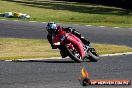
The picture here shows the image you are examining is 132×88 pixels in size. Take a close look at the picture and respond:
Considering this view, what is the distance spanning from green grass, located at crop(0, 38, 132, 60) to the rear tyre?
187cm

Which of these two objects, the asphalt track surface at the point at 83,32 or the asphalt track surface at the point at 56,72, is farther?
the asphalt track surface at the point at 83,32

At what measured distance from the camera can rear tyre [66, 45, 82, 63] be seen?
49.4 feet

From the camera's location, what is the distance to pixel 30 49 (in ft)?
65.7

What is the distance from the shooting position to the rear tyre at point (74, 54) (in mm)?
15055

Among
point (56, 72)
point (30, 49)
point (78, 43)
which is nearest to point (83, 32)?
point (30, 49)

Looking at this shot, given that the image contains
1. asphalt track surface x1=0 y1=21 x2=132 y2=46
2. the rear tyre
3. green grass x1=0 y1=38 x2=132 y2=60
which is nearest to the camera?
the rear tyre

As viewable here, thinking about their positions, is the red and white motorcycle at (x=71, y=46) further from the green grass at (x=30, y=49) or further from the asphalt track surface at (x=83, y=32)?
the asphalt track surface at (x=83, y=32)

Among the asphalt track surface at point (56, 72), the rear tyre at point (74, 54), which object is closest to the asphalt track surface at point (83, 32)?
the rear tyre at point (74, 54)

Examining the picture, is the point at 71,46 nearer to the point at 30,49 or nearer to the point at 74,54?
the point at 74,54

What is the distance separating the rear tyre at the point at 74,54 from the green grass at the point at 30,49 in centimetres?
187

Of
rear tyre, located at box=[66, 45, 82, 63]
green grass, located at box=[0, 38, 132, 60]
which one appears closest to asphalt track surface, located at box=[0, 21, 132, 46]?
green grass, located at box=[0, 38, 132, 60]

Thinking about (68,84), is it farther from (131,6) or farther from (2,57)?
(131,6)

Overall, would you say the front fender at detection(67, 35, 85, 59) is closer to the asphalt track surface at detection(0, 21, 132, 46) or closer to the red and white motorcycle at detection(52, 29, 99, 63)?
the red and white motorcycle at detection(52, 29, 99, 63)

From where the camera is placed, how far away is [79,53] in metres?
15.3
